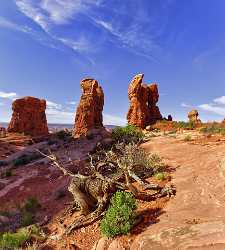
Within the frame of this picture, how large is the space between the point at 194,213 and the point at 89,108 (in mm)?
45879

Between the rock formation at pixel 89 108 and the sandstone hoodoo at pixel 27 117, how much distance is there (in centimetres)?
1815

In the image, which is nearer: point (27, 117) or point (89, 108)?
point (89, 108)

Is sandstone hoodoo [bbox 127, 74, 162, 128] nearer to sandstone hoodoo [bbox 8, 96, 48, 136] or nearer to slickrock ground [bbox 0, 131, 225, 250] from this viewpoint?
sandstone hoodoo [bbox 8, 96, 48, 136]

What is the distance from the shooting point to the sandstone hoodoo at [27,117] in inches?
2869

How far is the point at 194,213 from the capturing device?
12.0 metres

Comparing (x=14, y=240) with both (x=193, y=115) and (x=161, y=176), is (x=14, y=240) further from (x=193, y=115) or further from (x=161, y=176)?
(x=193, y=115)

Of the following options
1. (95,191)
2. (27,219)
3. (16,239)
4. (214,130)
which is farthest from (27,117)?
(16,239)

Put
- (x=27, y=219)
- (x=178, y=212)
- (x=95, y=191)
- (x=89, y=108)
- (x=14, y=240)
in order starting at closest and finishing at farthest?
(x=178, y=212), (x=14, y=240), (x=95, y=191), (x=27, y=219), (x=89, y=108)

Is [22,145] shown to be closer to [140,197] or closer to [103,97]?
[103,97]

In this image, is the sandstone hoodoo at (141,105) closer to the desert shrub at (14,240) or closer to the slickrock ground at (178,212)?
the slickrock ground at (178,212)

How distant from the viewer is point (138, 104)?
59.8 m

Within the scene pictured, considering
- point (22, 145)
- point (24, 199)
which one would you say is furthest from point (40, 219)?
point (22, 145)

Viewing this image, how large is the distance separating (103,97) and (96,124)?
5.25 metres

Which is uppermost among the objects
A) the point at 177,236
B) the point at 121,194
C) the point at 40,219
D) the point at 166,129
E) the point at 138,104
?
the point at 138,104
